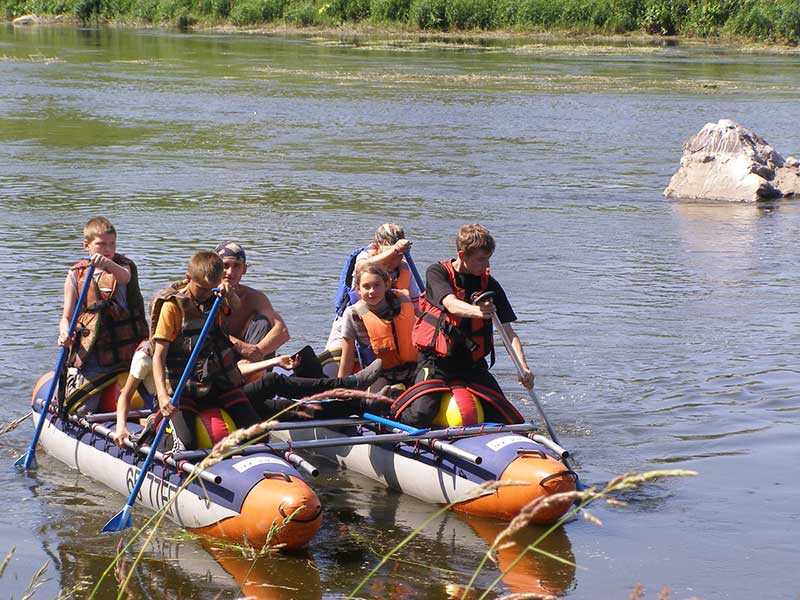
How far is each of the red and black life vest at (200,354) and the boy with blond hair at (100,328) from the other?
999 mm

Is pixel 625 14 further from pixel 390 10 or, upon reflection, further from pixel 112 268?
pixel 112 268

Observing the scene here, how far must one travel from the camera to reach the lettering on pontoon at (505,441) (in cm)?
688

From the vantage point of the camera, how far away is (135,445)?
7.00 meters

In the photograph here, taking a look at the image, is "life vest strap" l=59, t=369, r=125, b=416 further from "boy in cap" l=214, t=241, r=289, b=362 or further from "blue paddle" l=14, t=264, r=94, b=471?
"boy in cap" l=214, t=241, r=289, b=362

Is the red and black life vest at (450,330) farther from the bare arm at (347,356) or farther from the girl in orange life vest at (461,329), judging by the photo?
the bare arm at (347,356)

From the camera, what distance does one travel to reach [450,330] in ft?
23.7

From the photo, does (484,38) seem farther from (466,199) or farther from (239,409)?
(239,409)

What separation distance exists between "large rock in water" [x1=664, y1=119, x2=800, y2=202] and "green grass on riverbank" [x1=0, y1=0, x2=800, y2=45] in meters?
31.7

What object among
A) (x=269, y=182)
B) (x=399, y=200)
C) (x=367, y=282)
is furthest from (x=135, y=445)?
(x=269, y=182)

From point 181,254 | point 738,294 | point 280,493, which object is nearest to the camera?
point 280,493

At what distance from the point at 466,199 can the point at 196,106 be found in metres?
12.1

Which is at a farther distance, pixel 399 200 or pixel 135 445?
pixel 399 200

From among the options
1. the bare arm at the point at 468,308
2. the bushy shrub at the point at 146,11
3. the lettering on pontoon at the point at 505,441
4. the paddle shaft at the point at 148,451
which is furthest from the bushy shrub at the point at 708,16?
the paddle shaft at the point at 148,451

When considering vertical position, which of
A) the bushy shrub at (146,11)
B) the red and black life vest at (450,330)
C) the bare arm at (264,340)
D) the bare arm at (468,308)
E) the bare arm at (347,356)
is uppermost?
the bushy shrub at (146,11)
